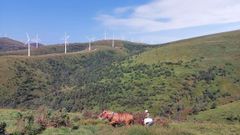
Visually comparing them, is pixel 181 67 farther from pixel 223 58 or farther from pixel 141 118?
pixel 141 118

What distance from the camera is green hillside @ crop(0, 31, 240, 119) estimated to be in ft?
288

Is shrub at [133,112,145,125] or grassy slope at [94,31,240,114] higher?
shrub at [133,112,145,125]

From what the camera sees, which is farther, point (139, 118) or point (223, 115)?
point (223, 115)

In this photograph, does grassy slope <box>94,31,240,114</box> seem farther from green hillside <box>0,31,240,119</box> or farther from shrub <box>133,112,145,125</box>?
shrub <box>133,112,145,125</box>

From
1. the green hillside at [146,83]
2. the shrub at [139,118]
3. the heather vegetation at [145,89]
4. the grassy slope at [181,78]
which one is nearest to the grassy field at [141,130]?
the heather vegetation at [145,89]

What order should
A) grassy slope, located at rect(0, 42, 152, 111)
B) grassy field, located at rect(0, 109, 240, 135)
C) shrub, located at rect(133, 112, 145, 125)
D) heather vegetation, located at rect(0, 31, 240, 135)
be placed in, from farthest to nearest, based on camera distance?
grassy slope, located at rect(0, 42, 152, 111), heather vegetation, located at rect(0, 31, 240, 135), shrub, located at rect(133, 112, 145, 125), grassy field, located at rect(0, 109, 240, 135)

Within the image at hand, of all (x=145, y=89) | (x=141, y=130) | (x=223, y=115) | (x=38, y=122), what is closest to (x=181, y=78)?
(x=145, y=89)

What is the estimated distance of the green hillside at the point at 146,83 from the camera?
87.9 m

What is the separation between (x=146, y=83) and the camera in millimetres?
103500

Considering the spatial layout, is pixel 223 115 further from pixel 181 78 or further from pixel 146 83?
pixel 146 83

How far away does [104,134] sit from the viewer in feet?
88.4

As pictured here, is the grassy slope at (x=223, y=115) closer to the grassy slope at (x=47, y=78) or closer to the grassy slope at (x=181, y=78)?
the grassy slope at (x=181, y=78)

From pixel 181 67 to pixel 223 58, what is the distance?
14631 millimetres

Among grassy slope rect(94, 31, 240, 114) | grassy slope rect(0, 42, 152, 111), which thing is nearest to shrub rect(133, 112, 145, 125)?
grassy slope rect(94, 31, 240, 114)
